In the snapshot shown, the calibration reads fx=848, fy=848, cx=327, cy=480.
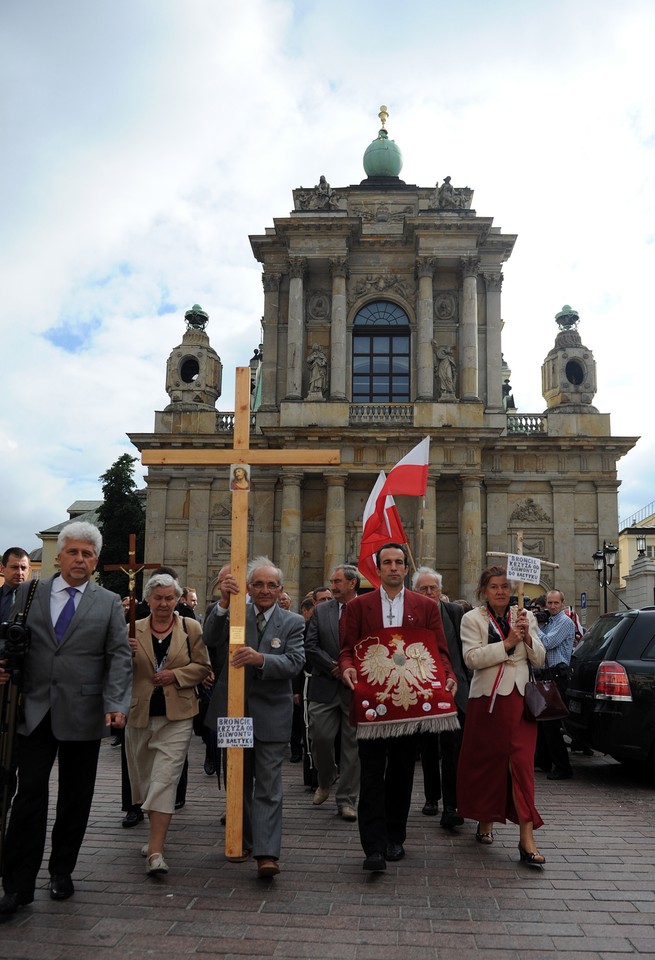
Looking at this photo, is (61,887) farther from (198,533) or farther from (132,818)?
(198,533)

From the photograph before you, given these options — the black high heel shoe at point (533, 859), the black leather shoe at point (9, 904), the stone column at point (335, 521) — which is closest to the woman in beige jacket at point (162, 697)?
the black leather shoe at point (9, 904)

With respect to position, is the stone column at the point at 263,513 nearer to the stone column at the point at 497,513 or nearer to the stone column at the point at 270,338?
the stone column at the point at 270,338

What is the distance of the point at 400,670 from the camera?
5988 mm

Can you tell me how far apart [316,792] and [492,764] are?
111 inches

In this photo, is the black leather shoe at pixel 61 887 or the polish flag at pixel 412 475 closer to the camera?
the black leather shoe at pixel 61 887

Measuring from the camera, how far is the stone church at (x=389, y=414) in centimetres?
2809

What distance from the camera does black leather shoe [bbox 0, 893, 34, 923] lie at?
482cm

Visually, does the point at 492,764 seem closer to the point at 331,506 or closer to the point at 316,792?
the point at 316,792

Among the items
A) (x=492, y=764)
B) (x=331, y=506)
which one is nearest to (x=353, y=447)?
(x=331, y=506)

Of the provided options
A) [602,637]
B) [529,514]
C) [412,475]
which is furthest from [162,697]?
[529,514]

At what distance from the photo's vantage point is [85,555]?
218 inches

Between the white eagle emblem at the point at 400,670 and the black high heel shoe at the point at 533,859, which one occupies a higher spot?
the white eagle emblem at the point at 400,670

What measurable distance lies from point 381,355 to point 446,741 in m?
24.7

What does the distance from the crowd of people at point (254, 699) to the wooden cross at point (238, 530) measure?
0.13m
